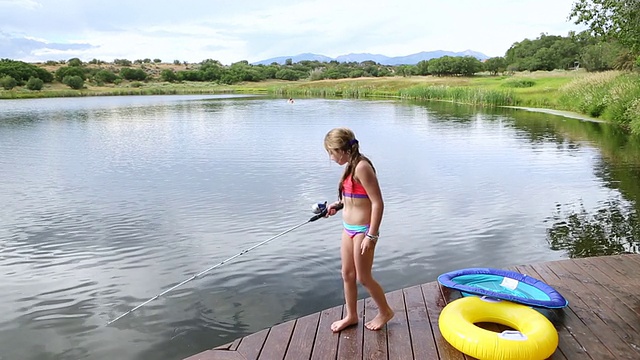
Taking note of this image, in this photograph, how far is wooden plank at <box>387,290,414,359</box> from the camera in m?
3.25

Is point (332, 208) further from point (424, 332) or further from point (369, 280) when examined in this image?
point (424, 332)

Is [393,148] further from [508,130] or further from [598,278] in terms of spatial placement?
[598,278]

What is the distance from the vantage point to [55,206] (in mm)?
9094

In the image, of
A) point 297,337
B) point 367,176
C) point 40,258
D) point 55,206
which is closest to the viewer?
point 367,176

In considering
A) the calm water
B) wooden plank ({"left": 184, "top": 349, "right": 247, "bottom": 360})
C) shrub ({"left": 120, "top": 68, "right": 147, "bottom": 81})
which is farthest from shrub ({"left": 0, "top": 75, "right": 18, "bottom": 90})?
wooden plank ({"left": 184, "top": 349, "right": 247, "bottom": 360})

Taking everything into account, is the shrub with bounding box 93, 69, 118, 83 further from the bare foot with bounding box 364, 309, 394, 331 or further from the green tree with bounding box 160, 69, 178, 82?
the bare foot with bounding box 364, 309, 394, 331

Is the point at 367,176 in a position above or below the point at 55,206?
above

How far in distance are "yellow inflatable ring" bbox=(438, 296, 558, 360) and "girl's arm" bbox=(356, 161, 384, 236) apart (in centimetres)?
88

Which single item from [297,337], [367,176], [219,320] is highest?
[367,176]

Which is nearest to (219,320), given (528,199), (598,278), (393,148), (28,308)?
(28,308)

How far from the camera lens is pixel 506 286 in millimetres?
4316

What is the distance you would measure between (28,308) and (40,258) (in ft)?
4.81

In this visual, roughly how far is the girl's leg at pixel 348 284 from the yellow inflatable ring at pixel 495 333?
0.63m

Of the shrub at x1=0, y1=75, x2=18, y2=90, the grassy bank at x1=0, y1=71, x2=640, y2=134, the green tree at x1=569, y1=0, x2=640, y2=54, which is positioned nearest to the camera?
the green tree at x1=569, y1=0, x2=640, y2=54
